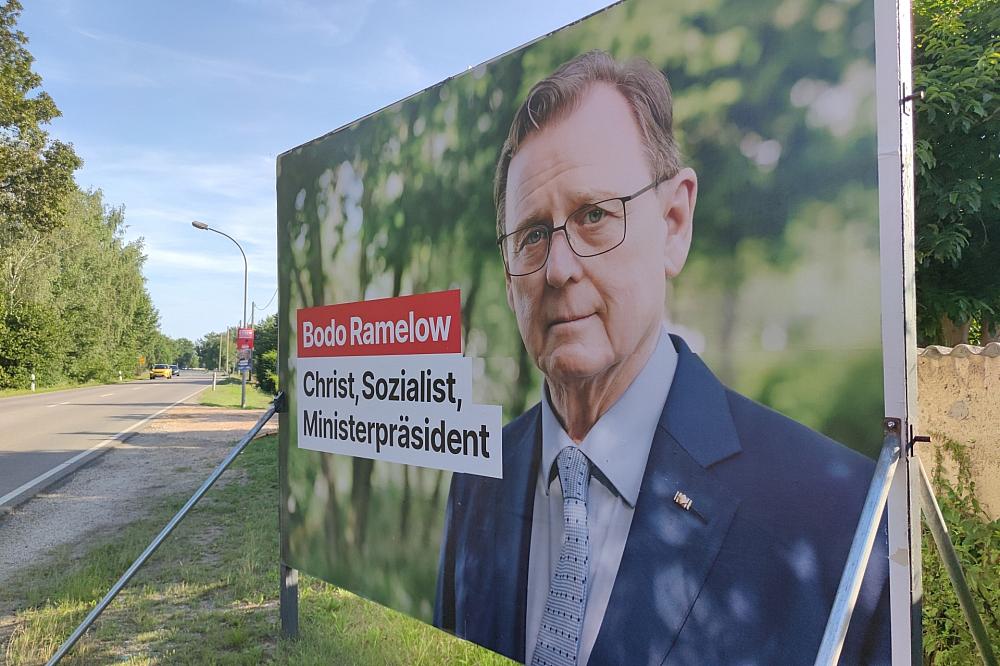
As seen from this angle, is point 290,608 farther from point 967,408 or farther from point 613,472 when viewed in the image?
point 967,408

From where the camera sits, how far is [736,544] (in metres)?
1.90

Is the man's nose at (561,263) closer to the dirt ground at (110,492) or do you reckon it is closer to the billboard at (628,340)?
the billboard at (628,340)

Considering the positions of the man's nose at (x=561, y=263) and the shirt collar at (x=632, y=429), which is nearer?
the shirt collar at (x=632, y=429)

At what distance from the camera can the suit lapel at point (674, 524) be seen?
1.97 metres

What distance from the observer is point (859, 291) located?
1707 mm

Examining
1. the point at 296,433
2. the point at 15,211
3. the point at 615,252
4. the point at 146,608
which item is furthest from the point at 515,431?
the point at 15,211

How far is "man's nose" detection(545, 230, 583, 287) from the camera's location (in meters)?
2.34

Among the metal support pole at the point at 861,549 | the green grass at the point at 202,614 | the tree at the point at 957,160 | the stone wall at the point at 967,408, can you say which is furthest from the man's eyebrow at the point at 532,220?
the tree at the point at 957,160

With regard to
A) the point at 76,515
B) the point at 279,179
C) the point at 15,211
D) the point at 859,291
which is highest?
the point at 15,211

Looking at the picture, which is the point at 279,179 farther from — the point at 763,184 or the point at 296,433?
the point at 763,184

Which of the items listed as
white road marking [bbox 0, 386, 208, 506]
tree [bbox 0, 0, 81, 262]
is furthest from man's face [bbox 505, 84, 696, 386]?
tree [bbox 0, 0, 81, 262]

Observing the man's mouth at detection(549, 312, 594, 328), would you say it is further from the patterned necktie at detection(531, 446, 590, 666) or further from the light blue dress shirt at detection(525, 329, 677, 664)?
the patterned necktie at detection(531, 446, 590, 666)

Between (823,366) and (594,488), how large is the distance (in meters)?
0.85

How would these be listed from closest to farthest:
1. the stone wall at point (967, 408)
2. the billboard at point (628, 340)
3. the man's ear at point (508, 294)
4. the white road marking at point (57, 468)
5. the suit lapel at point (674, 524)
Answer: the billboard at point (628, 340), the suit lapel at point (674, 524), the man's ear at point (508, 294), the stone wall at point (967, 408), the white road marking at point (57, 468)
